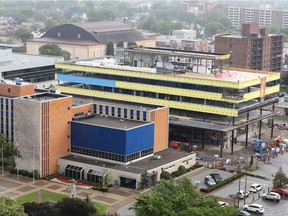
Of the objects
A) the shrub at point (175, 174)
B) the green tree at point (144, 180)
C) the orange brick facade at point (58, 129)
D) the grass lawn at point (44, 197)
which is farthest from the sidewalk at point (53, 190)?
the shrub at point (175, 174)

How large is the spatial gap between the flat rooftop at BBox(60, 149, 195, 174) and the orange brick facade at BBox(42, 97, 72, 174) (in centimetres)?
101

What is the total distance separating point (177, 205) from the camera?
4759cm

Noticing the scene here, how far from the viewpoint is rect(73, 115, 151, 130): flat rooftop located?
66.4 m

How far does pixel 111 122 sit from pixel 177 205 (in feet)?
72.3

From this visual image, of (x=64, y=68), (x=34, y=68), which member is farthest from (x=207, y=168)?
(x=34, y=68)

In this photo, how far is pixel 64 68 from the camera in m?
88.6

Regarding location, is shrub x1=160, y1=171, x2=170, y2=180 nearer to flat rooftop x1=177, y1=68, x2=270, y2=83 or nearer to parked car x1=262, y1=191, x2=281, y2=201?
parked car x1=262, y1=191, x2=281, y2=201

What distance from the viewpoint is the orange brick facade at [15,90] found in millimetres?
70125

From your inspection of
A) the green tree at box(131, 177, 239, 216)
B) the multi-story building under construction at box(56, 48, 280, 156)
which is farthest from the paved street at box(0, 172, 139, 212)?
the multi-story building under construction at box(56, 48, 280, 156)

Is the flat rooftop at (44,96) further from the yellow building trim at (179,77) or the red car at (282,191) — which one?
the red car at (282,191)

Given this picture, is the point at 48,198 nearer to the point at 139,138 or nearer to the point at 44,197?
the point at 44,197

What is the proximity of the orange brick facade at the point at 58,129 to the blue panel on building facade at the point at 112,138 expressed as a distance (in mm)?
782

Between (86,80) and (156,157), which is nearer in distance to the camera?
(156,157)

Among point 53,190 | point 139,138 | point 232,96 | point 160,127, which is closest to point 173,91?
point 232,96
